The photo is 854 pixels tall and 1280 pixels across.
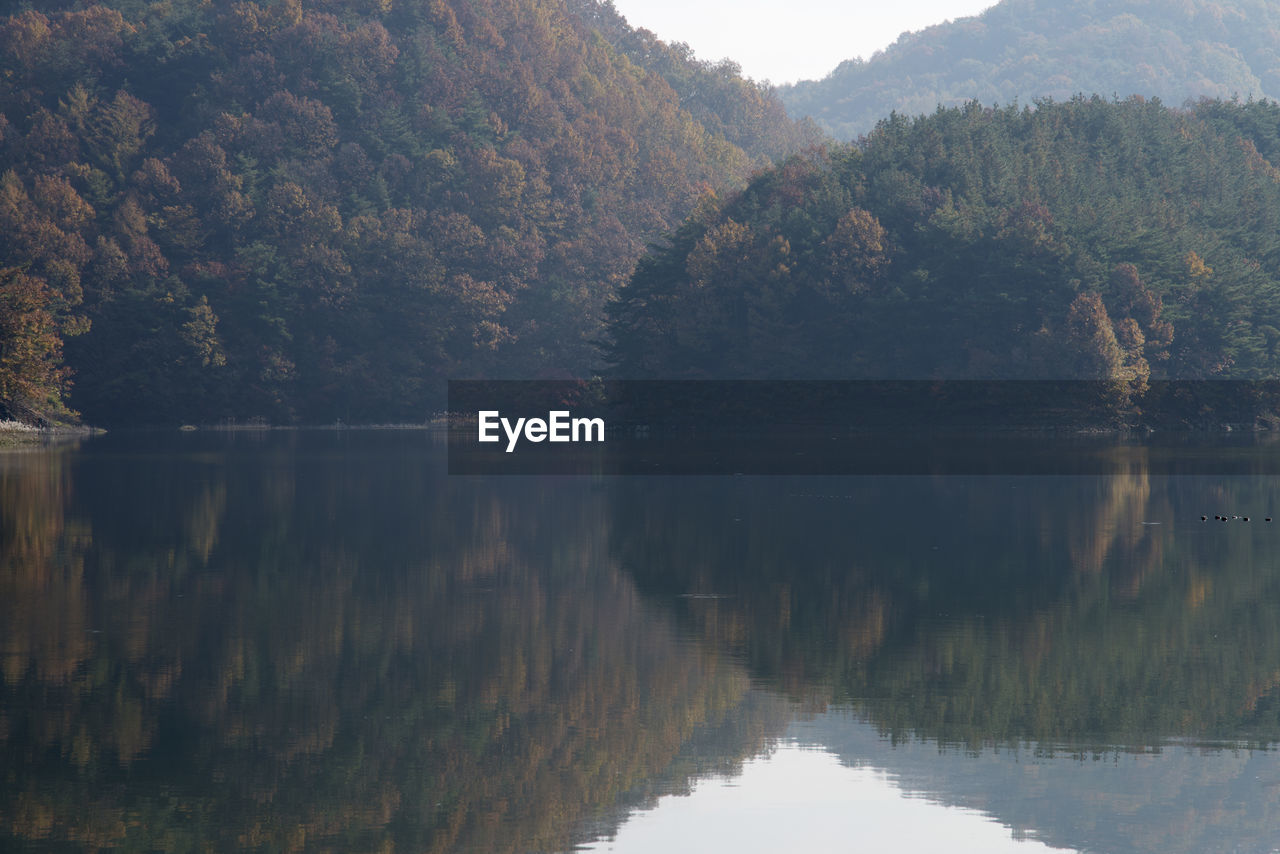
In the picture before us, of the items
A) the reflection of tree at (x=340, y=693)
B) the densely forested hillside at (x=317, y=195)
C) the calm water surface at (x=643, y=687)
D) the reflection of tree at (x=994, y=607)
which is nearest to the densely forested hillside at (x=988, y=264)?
the densely forested hillside at (x=317, y=195)

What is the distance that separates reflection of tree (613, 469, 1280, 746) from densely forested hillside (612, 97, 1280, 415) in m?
45.1

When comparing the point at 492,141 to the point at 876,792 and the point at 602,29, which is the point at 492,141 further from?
the point at 876,792

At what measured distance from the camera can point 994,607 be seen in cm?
1702

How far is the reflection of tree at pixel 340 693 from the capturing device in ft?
32.2

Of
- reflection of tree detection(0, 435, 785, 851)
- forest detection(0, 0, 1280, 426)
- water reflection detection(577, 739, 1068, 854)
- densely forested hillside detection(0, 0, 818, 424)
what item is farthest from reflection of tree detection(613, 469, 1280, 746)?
densely forested hillside detection(0, 0, 818, 424)

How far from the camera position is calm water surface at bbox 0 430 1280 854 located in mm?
9719

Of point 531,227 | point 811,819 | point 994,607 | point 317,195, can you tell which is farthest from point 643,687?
point 317,195

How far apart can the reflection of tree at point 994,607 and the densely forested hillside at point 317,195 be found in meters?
61.9

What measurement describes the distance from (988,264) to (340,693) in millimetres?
66915

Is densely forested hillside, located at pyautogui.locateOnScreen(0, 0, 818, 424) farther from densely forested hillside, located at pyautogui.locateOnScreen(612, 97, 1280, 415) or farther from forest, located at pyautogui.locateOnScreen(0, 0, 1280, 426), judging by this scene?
densely forested hillside, located at pyautogui.locateOnScreen(612, 97, 1280, 415)

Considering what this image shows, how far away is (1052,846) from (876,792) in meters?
1.41

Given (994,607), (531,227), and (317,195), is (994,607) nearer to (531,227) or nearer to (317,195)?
(531,227)

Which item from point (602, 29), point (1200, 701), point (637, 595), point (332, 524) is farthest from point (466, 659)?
point (602, 29)

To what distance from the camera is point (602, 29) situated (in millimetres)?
163125
